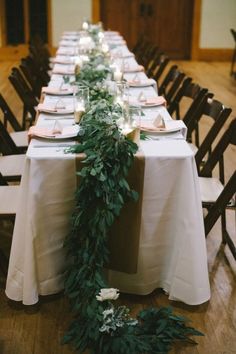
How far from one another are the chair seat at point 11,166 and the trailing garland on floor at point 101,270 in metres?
0.89

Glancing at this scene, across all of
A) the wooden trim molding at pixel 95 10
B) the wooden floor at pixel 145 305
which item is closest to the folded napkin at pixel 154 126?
the wooden floor at pixel 145 305

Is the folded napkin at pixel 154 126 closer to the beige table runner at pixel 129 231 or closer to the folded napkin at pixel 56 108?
the beige table runner at pixel 129 231

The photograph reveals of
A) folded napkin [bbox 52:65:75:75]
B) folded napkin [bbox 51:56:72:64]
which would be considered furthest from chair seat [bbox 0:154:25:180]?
folded napkin [bbox 51:56:72:64]

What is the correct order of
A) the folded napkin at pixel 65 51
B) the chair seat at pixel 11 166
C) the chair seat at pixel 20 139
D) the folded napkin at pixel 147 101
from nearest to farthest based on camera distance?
the chair seat at pixel 11 166 < the folded napkin at pixel 147 101 < the chair seat at pixel 20 139 < the folded napkin at pixel 65 51

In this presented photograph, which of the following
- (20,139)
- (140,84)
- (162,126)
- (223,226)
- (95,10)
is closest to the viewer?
(162,126)

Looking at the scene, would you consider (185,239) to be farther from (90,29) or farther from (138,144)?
(90,29)

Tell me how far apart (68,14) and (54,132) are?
8.95m

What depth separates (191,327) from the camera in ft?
8.28

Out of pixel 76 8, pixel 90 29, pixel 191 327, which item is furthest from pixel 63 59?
pixel 76 8

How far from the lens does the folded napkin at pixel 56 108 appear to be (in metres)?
3.40

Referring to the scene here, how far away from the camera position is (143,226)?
2.58m

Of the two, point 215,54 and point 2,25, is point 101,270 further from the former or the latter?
point 215,54

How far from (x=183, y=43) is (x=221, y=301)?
381 inches

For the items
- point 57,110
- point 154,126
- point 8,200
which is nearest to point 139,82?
point 57,110
